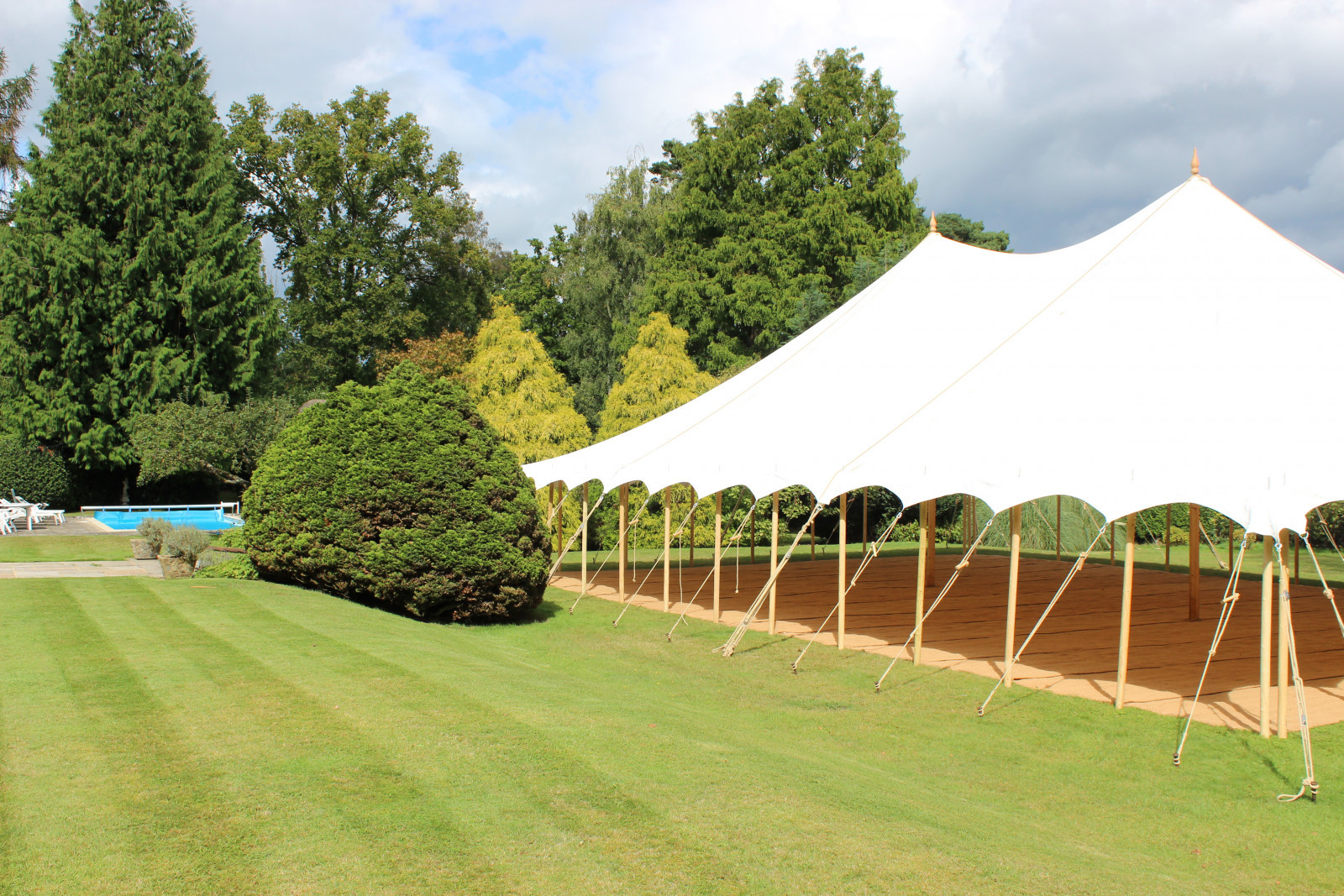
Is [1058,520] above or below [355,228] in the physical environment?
below

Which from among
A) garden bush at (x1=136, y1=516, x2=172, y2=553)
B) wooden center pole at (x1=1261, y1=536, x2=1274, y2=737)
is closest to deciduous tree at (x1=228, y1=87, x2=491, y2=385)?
garden bush at (x1=136, y1=516, x2=172, y2=553)

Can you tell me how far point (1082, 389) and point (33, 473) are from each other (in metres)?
27.3

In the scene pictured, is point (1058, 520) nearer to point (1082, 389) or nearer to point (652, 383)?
point (1082, 389)

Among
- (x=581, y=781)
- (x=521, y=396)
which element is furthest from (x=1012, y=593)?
(x=521, y=396)

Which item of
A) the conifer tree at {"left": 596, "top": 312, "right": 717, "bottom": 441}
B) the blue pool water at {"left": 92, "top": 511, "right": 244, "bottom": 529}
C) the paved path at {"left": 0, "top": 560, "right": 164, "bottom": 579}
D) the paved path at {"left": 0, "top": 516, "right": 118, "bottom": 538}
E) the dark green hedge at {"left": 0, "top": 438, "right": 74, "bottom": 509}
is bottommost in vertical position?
the paved path at {"left": 0, "top": 560, "right": 164, "bottom": 579}

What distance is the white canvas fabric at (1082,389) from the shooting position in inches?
277

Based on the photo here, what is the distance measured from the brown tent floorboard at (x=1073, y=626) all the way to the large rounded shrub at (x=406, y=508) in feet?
7.84

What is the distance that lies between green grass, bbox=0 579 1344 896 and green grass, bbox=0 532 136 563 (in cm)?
766

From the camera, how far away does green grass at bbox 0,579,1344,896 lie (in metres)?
3.91

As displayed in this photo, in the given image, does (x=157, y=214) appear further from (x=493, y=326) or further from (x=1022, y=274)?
(x=1022, y=274)

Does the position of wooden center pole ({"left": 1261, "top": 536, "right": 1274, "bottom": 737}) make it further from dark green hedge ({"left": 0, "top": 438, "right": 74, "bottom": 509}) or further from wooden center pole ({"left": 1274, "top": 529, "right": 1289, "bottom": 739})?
dark green hedge ({"left": 0, "top": 438, "right": 74, "bottom": 509})

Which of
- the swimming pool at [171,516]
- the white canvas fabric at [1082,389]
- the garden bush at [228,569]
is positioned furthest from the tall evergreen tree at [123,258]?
the white canvas fabric at [1082,389]

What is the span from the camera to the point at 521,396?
20.5 meters

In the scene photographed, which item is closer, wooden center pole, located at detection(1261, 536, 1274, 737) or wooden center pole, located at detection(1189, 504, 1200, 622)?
wooden center pole, located at detection(1261, 536, 1274, 737)
